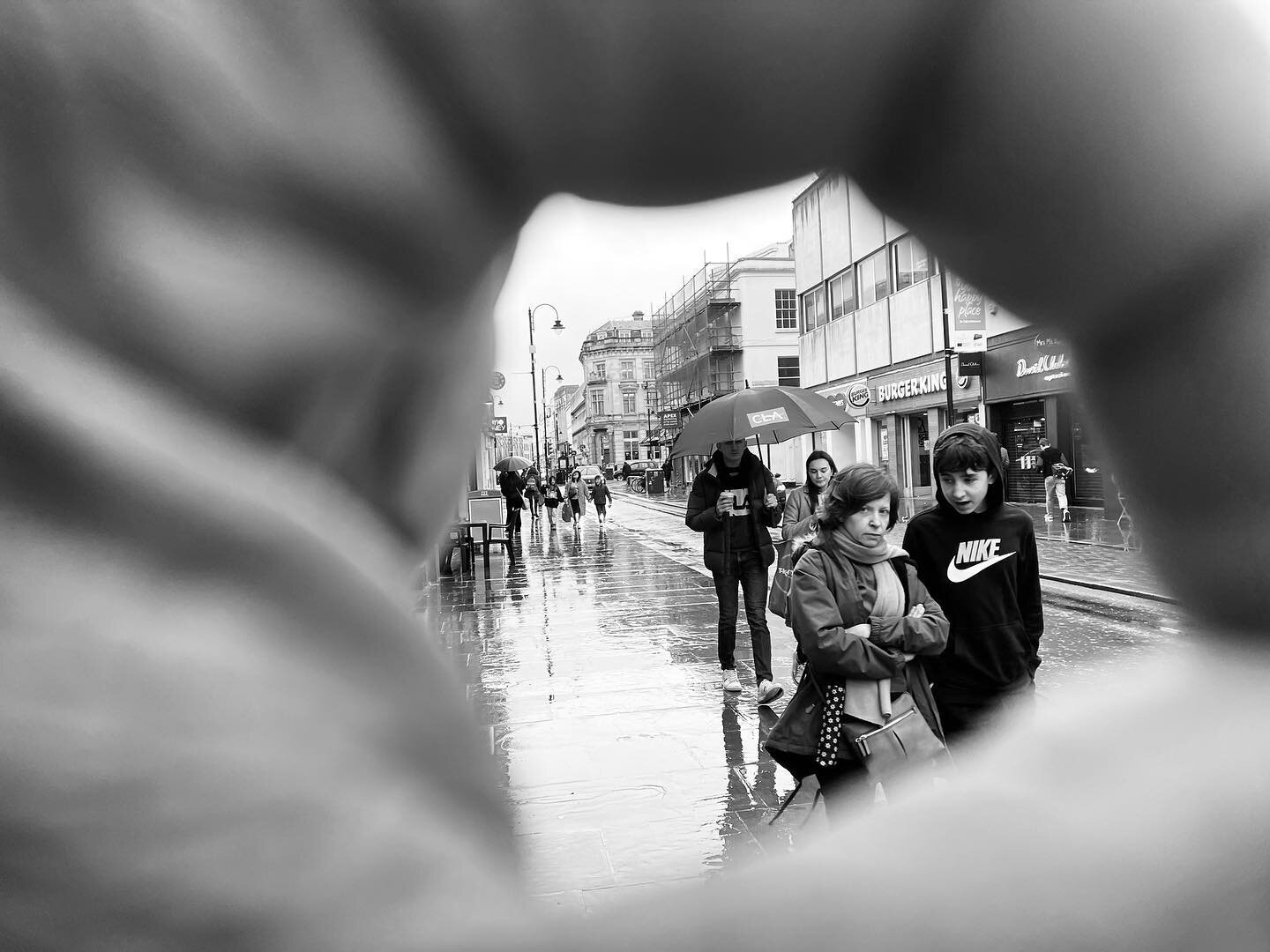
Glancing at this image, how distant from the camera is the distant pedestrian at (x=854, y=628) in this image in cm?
364

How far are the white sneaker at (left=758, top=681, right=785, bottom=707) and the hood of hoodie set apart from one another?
2450 millimetres

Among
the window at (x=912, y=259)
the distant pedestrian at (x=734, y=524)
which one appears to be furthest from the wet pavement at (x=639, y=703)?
the distant pedestrian at (x=734, y=524)

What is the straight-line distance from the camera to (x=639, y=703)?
21.1 feet

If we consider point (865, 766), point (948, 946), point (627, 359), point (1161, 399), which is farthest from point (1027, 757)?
point (865, 766)

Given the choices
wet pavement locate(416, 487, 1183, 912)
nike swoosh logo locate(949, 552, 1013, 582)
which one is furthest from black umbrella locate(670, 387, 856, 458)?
nike swoosh logo locate(949, 552, 1013, 582)

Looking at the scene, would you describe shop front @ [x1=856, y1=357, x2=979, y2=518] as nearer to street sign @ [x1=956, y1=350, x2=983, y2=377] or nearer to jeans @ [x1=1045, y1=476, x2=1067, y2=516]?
jeans @ [x1=1045, y1=476, x2=1067, y2=516]

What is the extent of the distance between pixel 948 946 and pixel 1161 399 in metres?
0.32

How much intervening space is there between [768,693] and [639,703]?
2.94ft

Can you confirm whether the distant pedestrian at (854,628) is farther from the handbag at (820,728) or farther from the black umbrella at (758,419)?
the black umbrella at (758,419)

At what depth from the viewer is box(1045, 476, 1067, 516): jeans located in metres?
15.8

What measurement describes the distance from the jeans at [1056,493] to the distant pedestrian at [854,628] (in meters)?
12.9

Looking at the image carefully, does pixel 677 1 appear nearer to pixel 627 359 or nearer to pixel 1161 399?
pixel 1161 399

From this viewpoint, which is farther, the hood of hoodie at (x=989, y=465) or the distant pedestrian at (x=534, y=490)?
the distant pedestrian at (x=534, y=490)

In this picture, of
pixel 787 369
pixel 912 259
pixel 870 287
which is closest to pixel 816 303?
pixel 870 287
